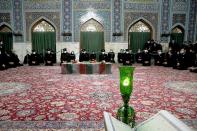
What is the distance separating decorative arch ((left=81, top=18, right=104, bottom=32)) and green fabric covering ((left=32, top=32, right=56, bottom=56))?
5.38ft

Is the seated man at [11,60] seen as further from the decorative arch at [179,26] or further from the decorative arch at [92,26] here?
the decorative arch at [179,26]

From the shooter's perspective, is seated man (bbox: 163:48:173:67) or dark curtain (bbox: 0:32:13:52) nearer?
seated man (bbox: 163:48:173:67)

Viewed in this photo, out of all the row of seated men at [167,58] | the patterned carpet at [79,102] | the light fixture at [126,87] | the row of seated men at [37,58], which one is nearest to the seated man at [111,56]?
the row of seated men at [167,58]

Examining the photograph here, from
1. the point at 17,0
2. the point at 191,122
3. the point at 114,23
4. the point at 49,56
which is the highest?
the point at 17,0

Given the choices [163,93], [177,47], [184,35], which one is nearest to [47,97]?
[163,93]

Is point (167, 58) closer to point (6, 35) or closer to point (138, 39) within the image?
point (138, 39)

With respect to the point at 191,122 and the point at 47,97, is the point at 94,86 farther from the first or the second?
the point at 191,122

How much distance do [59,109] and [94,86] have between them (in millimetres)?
1978

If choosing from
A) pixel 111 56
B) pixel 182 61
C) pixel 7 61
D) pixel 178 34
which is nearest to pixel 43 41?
pixel 7 61

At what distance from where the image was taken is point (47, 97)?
4.55 m

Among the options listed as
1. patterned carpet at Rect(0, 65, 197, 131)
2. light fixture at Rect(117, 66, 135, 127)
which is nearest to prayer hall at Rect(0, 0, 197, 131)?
patterned carpet at Rect(0, 65, 197, 131)

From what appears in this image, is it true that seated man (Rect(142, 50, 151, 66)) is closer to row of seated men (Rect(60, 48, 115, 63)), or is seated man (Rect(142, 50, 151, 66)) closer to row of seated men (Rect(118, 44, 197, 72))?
row of seated men (Rect(118, 44, 197, 72))

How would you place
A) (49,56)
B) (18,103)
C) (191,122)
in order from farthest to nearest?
1. (49,56)
2. (18,103)
3. (191,122)

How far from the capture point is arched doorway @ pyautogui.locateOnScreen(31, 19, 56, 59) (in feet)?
38.2
